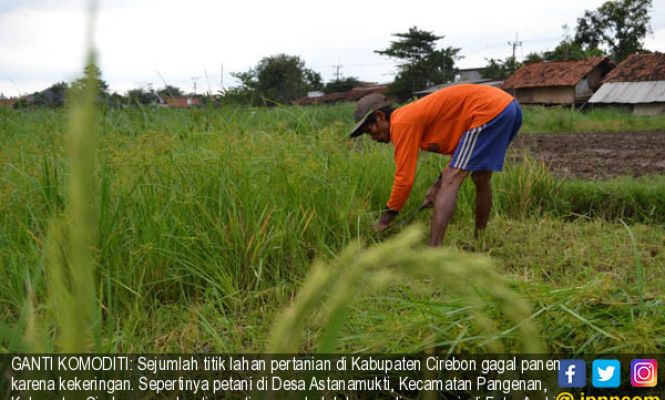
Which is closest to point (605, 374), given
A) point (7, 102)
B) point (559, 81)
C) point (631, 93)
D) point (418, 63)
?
point (7, 102)

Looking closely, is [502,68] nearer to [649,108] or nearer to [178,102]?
→ [649,108]

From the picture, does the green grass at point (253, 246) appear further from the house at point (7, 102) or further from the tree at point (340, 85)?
the tree at point (340, 85)

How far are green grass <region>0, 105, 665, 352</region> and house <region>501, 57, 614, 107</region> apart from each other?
A: 96.6ft

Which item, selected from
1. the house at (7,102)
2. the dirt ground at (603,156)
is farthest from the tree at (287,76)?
the house at (7,102)

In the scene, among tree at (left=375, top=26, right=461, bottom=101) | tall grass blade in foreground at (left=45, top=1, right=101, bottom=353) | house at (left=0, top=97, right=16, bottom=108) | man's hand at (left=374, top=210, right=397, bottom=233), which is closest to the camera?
tall grass blade in foreground at (left=45, top=1, right=101, bottom=353)

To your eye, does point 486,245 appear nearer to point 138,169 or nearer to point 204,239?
point 204,239

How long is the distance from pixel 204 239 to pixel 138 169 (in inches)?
20.2

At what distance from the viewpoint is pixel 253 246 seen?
8.39 feet

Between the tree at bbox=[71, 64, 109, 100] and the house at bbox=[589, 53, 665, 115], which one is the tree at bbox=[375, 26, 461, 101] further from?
the tree at bbox=[71, 64, 109, 100]

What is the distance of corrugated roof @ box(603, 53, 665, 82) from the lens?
26391mm

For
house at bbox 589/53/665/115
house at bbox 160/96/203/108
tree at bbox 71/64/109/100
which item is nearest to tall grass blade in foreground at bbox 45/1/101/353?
tree at bbox 71/64/109/100

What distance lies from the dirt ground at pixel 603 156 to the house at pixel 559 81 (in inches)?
736

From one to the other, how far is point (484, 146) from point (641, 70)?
2832 centimetres

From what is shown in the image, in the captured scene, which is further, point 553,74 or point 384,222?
point 553,74
